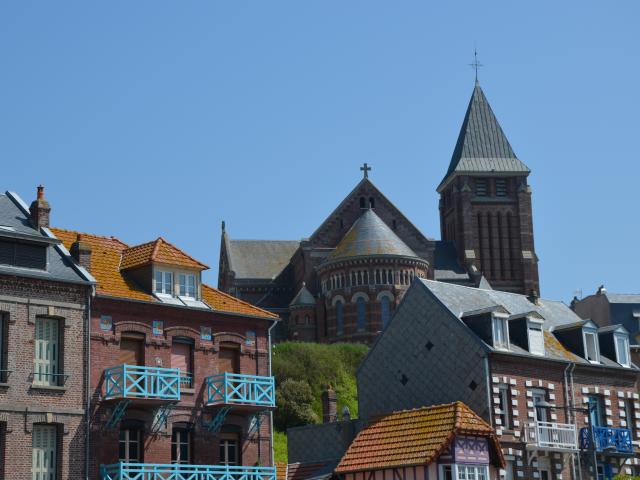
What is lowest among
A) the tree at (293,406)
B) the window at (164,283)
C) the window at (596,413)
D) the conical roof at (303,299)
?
the window at (596,413)

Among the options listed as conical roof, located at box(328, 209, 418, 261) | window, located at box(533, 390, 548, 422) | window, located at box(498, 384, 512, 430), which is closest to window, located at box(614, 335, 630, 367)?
window, located at box(533, 390, 548, 422)

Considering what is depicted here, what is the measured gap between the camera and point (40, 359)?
31.7m

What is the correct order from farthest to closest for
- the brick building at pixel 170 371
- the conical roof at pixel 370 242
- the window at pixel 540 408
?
1. the conical roof at pixel 370 242
2. the window at pixel 540 408
3. the brick building at pixel 170 371

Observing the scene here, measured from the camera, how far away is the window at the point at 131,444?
32.8m

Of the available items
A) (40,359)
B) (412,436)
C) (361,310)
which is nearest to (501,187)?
(361,310)

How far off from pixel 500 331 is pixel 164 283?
12.2 m

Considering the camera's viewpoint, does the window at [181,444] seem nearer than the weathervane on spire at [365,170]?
Yes

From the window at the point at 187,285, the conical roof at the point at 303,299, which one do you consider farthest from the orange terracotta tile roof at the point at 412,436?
the conical roof at the point at 303,299

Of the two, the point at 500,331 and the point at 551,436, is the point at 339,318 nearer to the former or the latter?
the point at 500,331

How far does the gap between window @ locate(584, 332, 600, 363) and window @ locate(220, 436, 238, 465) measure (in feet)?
49.8

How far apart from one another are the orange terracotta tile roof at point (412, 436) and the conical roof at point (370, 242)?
1785 inches

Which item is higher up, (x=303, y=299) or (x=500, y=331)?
(x=303, y=299)

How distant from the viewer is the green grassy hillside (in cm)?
6138

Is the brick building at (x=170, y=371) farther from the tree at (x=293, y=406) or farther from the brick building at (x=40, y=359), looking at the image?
the tree at (x=293, y=406)
